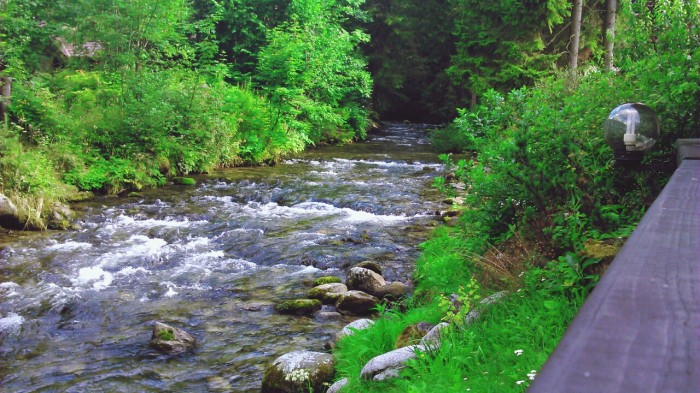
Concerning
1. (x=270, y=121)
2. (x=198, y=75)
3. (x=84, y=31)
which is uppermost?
(x=84, y=31)

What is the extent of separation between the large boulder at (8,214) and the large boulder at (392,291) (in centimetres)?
714

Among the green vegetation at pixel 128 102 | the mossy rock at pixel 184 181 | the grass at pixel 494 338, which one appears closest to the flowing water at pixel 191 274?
the mossy rock at pixel 184 181

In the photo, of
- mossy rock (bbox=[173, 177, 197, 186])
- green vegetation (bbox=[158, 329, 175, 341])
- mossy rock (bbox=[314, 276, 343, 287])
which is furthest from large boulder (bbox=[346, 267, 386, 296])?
mossy rock (bbox=[173, 177, 197, 186])

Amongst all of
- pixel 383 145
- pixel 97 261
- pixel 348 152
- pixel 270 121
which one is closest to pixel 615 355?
pixel 97 261

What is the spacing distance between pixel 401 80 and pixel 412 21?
403cm

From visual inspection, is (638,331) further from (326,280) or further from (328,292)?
(326,280)

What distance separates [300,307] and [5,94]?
29.9 ft

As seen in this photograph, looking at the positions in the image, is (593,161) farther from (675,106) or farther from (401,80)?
(401,80)

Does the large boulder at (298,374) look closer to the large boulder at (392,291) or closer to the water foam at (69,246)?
the large boulder at (392,291)

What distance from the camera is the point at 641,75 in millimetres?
5508

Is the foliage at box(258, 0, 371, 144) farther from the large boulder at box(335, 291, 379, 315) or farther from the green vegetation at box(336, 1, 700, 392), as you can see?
the green vegetation at box(336, 1, 700, 392)

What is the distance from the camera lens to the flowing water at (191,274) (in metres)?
5.62

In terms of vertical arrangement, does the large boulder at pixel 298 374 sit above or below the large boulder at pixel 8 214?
below

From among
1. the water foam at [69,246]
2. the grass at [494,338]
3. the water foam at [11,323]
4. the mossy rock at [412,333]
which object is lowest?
the water foam at [11,323]
